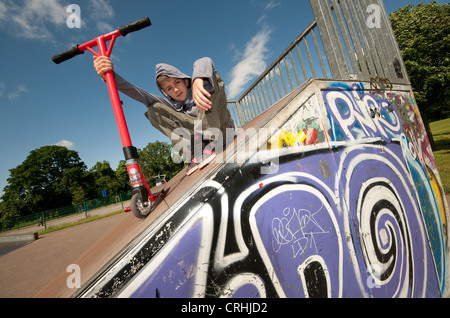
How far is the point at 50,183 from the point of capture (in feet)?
149

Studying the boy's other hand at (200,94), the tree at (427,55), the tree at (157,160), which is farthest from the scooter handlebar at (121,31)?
the tree at (157,160)

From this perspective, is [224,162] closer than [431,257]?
Yes

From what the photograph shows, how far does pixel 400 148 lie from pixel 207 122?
6.15ft

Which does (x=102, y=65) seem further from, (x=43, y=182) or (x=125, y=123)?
(x=43, y=182)

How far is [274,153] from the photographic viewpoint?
1319 mm

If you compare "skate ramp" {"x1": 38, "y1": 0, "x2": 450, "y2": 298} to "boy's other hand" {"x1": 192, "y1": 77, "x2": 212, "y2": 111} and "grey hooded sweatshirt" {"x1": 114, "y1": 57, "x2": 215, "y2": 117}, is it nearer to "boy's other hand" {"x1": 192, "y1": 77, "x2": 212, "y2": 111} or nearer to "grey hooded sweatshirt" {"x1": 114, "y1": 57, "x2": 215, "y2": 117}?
"boy's other hand" {"x1": 192, "y1": 77, "x2": 212, "y2": 111}

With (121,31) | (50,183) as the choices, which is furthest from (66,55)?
(50,183)

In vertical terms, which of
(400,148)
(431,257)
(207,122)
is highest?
(207,122)

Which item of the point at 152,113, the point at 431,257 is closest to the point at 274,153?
the point at 152,113

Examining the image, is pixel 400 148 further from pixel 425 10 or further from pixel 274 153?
pixel 425 10

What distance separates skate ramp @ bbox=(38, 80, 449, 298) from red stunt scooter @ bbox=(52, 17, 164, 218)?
34 centimetres

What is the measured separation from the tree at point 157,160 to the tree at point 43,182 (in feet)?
50.5

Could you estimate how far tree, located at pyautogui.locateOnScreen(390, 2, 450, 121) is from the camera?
11.1 meters

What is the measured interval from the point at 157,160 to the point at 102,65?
6043 centimetres
